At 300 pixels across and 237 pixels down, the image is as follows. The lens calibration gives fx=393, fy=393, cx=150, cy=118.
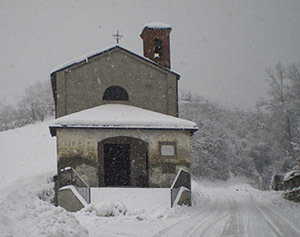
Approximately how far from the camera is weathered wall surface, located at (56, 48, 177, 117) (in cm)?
2100

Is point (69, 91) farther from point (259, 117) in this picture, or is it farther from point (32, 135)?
point (259, 117)

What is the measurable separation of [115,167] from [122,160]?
0.53 metres

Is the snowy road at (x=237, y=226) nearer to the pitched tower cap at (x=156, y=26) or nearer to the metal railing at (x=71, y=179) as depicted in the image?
the metal railing at (x=71, y=179)

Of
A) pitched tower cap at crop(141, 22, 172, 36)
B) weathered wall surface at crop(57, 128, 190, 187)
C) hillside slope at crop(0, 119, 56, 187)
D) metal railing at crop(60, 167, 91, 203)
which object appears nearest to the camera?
metal railing at crop(60, 167, 91, 203)

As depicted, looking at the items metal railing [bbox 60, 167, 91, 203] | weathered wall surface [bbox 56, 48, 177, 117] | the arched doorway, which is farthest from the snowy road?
weathered wall surface [bbox 56, 48, 177, 117]

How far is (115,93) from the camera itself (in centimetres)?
2172

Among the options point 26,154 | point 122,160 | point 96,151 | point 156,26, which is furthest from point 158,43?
point 26,154

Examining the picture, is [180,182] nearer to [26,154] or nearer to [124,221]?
[124,221]

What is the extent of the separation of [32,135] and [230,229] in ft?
126

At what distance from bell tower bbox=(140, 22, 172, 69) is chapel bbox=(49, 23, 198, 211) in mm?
62

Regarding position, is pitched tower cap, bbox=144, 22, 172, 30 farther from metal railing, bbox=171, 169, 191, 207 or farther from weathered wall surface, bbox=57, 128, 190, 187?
metal railing, bbox=171, 169, 191, 207

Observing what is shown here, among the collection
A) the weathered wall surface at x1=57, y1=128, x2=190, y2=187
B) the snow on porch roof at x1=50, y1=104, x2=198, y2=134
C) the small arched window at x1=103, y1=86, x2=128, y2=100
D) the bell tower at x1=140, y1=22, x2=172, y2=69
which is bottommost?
the weathered wall surface at x1=57, y1=128, x2=190, y2=187

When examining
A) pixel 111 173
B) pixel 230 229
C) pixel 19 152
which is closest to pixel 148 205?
pixel 230 229

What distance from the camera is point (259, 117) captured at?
4984cm
